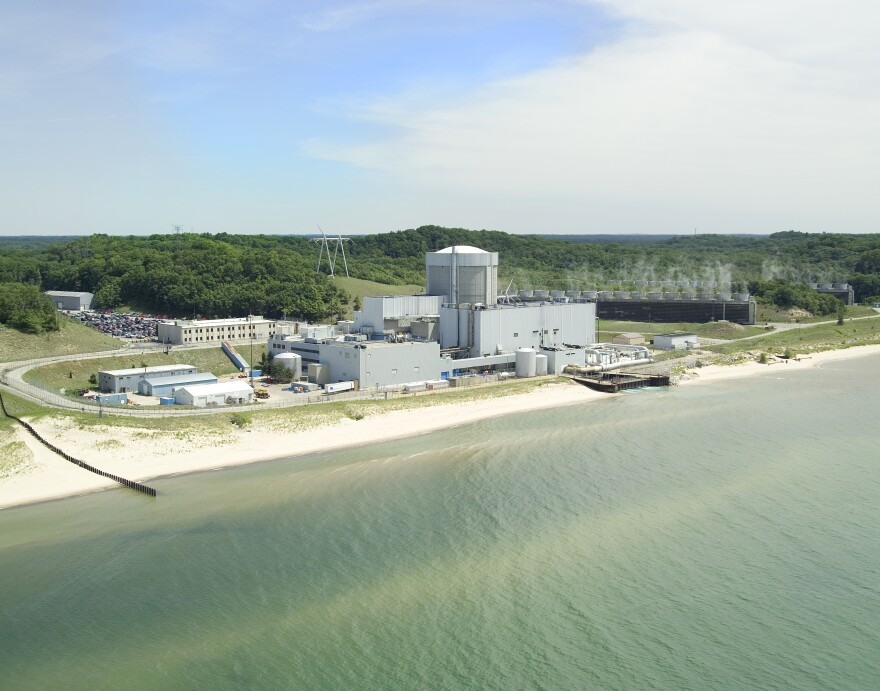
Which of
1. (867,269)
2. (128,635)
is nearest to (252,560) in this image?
(128,635)

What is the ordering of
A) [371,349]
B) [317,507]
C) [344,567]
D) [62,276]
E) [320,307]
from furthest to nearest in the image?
[62,276] < [320,307] < [371,349] < [317,507] < [344,567]

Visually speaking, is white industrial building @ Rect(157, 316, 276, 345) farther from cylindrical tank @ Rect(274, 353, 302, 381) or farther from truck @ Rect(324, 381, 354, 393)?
truck @ Rect(324, 381, 354, 393)

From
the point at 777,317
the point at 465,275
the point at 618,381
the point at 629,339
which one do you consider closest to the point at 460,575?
the point at 618,381

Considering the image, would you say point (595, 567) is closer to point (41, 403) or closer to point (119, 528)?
point (119, 528)

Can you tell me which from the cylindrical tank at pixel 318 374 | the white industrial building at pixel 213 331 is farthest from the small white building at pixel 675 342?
the cylindrical tank at pixel 318 374

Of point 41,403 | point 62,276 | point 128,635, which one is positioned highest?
point 62,276

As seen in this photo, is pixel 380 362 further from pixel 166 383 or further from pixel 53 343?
pixel 53 343

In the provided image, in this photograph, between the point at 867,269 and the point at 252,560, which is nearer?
the point at 252,560
